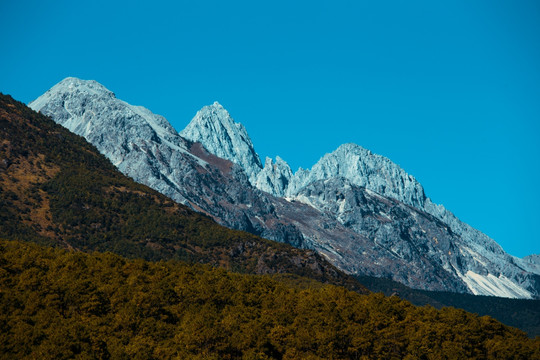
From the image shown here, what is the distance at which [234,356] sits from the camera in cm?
15688

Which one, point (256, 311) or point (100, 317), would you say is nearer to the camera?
point (100, 317)

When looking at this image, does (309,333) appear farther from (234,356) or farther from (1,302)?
(1,302)

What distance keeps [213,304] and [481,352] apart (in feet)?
243

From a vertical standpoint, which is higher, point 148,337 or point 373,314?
point 373,314

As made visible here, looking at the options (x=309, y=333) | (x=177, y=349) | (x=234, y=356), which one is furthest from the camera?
(x=309, y=333)

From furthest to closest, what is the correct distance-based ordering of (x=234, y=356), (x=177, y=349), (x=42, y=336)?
1. (x=234, y=356)
2. (x=177, y=349)
3. (x=42, y=336)

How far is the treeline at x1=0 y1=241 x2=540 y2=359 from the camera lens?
443ft

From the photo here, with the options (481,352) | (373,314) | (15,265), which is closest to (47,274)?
(15,265)

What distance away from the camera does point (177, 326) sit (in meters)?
168

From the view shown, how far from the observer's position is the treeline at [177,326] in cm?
13495

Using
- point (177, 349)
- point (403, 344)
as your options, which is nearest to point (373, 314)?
point (403, 344)

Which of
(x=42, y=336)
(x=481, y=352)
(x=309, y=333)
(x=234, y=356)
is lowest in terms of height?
(x=42, y=336)

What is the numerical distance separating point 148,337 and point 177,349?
28.8ft

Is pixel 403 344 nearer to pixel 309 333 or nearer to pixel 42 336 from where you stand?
pixel 309 333
